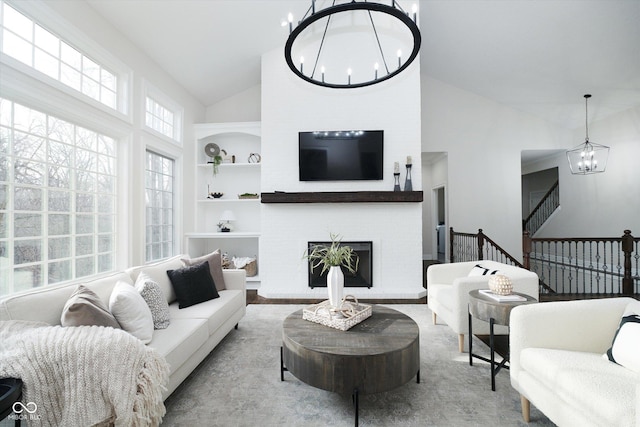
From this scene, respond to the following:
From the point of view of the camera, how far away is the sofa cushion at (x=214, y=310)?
2402mm

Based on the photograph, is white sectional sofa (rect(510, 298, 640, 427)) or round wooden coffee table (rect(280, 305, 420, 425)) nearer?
white sectional sofa (rect(510, 298, 640, 427))

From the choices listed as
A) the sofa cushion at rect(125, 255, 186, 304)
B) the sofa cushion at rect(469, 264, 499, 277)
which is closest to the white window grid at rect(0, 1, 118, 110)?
the sofa cushion at rect(125, 255, 186, 304)

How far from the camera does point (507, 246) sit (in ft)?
19.7

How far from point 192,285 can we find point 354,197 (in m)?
2.46

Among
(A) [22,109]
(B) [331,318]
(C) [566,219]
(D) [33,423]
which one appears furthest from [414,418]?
(C) [566,219]

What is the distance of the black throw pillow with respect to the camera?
2666 mm

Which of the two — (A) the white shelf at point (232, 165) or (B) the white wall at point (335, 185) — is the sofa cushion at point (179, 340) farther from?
(A) the white shelf at point (232, 165)

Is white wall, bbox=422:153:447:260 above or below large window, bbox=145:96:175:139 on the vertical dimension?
below

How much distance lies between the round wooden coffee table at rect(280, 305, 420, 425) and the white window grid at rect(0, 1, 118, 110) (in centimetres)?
289

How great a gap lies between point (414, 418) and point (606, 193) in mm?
6000

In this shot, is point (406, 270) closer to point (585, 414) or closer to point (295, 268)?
point (295, 268)

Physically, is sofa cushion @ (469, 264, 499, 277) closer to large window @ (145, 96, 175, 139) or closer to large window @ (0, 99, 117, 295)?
large window @ (0, 99, 117, 295)

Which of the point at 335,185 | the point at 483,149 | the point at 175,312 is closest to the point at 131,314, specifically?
the point at 175,312

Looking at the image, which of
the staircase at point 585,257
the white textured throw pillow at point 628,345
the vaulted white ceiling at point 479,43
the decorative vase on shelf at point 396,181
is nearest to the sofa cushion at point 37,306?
the vaulted white ceiling at point 479,43
